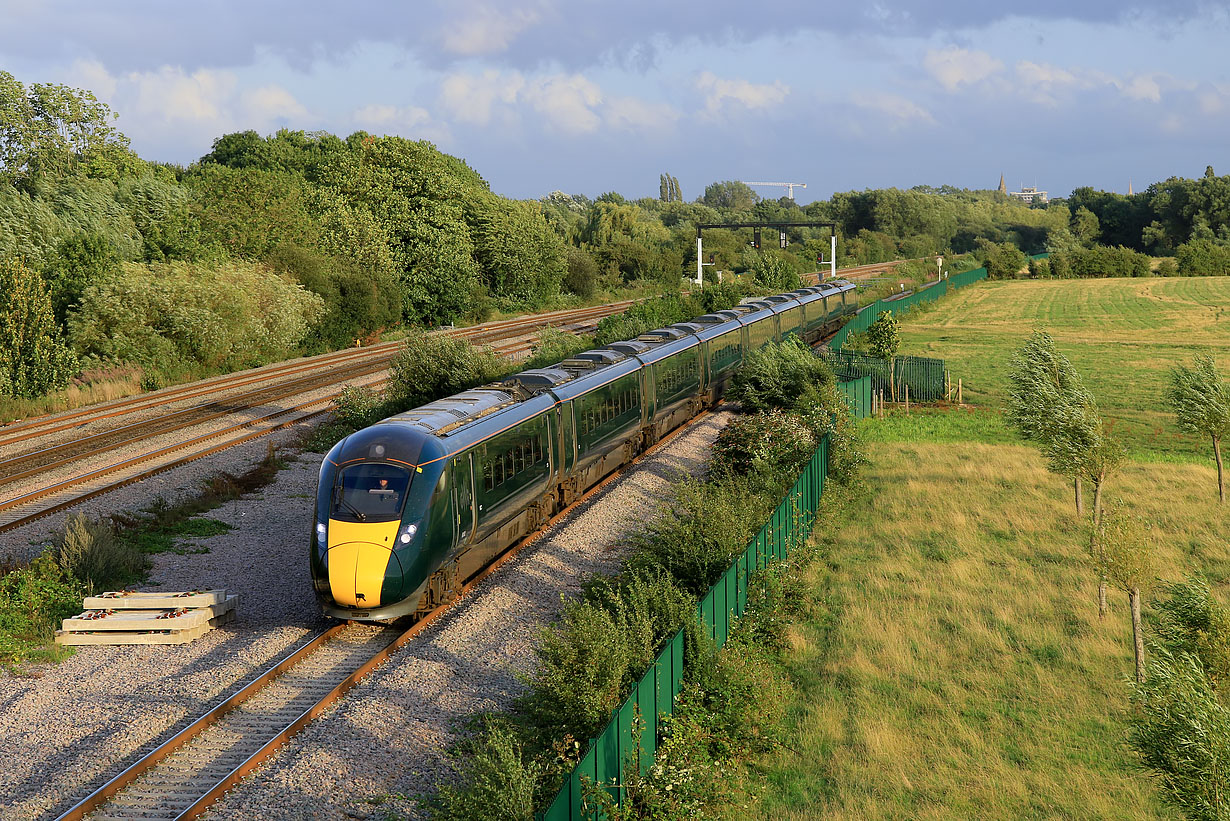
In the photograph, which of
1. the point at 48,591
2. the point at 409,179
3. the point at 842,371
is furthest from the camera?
the point at 409,179

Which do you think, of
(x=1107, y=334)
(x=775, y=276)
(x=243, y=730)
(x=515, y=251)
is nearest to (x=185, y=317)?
(x=515, y=251)

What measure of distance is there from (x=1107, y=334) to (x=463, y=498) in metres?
60.8

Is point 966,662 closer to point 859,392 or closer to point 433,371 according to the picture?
point 433,371

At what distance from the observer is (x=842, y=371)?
34094 millimetres

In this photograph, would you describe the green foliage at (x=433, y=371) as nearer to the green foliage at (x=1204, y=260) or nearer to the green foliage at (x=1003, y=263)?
the green foliage at (x=1003, y=263)

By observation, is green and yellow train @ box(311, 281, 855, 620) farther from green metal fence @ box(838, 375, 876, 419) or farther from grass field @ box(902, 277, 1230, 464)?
grass field @ box(902, 277, 1230, 464)

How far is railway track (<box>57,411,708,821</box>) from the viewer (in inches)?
381

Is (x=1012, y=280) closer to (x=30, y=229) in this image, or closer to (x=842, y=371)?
(x=842, y=371)

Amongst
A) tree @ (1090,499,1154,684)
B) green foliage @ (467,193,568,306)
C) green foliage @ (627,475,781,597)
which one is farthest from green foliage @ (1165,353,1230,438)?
green foliage @ (467,193,568,306)

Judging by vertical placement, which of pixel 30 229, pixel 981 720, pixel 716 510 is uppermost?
pixel 30 229

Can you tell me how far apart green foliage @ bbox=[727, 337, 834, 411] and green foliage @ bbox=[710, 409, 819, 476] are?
3.02 m

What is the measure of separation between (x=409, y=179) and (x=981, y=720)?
50100mm

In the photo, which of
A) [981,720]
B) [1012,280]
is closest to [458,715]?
[981,720]

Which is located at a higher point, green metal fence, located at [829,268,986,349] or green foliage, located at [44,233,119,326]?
green foliage, located at [44,233,119,326]
